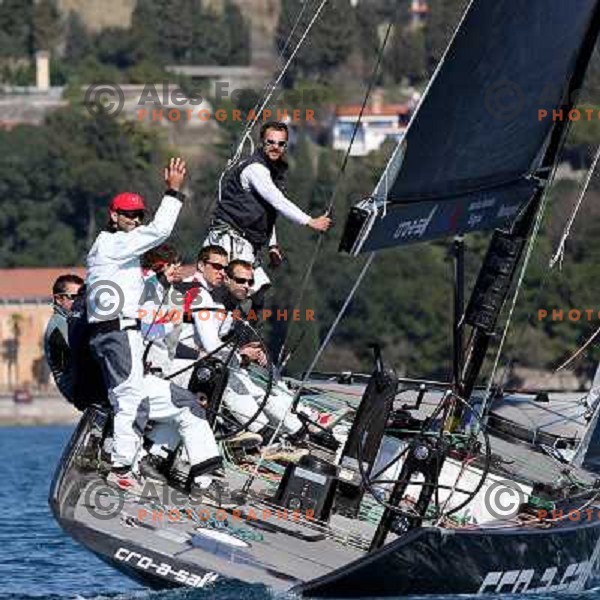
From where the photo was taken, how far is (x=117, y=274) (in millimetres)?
13273

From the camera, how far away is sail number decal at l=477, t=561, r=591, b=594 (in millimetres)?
13578

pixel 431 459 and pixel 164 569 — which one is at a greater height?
pixel 431 459

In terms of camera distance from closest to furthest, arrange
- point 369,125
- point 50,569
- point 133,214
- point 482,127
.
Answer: point 133,214 < point 482,127 < point 50,569 < point 369,125

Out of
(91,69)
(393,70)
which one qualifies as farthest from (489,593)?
(91,69)

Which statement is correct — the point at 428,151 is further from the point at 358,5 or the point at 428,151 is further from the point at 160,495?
the point at 358,5

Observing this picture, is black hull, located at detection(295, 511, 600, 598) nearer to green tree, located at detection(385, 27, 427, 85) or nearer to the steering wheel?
the steering wheel

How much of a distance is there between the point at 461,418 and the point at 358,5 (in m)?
68.0

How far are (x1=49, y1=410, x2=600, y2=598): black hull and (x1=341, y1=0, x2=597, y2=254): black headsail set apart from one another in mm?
1440

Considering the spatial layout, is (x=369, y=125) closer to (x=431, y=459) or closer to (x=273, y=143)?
(x=273, y=143)

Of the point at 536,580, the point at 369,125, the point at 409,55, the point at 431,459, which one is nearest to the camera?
the point at 431,459

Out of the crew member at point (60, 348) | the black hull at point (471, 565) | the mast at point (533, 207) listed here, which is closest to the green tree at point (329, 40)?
the mast at point (533, 207)

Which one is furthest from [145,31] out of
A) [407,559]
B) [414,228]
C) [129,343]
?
[407,559]

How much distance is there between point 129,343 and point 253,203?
6.17ft

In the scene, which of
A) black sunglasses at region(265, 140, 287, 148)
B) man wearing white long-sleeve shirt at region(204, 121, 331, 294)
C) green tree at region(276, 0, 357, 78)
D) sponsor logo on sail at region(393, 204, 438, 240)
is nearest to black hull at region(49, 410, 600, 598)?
man wearing white long-sleeve shirt at region(204, 121, 331, 294)
